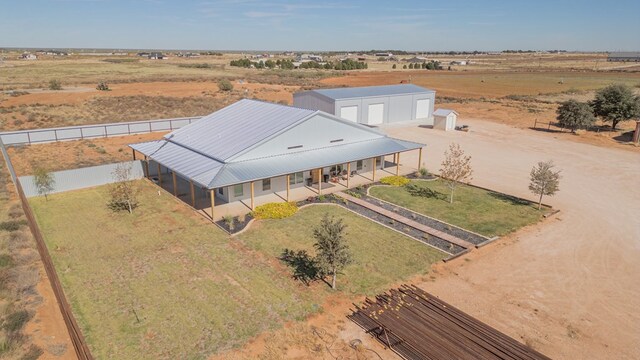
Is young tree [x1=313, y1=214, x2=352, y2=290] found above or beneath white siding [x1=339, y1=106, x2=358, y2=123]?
beneath

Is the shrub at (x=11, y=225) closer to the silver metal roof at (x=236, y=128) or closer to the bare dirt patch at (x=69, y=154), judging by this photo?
the silver metal roof at (x=236, y=128)

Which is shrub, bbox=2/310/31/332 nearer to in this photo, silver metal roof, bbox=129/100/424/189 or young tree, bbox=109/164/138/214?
silver metal roof, bbox=129/100/424/189

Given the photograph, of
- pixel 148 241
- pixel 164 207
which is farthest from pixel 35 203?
pixel 148 241

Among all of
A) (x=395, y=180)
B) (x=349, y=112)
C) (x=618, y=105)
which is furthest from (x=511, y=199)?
(x=618, y=105)

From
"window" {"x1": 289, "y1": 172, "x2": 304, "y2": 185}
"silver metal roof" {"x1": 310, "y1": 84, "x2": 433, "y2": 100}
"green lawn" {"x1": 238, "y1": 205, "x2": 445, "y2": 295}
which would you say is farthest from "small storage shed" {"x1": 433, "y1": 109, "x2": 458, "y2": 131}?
"green lawn" {"x1": 238, "y1": 205, "x2": 445, "y2": 295}

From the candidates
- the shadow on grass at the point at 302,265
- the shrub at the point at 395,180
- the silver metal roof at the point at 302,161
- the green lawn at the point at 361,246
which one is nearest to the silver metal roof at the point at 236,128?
the silver metal roof at the point at 302,161

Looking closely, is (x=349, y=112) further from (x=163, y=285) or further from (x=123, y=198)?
(x=163, y=285)
